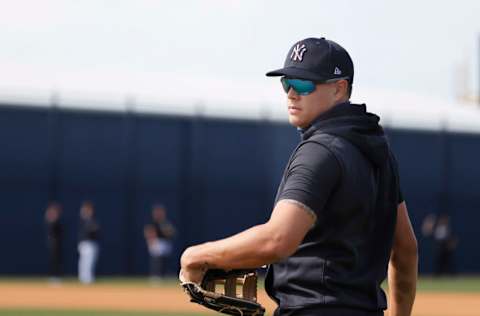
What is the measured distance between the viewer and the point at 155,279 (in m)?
31.2

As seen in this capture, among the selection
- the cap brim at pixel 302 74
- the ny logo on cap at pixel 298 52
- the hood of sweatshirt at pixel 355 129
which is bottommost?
the hood of sweatshirt at pixel 355 129

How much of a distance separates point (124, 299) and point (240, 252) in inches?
705

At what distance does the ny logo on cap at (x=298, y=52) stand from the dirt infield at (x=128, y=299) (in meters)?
12.7

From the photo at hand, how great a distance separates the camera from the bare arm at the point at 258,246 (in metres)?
3.67

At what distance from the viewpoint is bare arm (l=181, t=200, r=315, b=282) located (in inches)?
145

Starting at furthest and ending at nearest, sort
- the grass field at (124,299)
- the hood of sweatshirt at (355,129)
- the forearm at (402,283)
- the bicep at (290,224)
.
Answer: the grass field at (124,299) → the forearm at (402,283) → the hood of sweatshirt at (355,129) → the bicep at (290,224)

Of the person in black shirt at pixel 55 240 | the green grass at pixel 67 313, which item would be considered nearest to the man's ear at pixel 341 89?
the green grass at pixel 67 313

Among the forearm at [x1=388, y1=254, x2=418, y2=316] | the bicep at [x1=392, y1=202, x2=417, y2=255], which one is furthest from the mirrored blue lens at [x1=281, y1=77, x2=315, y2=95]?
the forearm at [x1=388, y1=254, x2=418, y2=316]

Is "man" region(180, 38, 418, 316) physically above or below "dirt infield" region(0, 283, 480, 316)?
above

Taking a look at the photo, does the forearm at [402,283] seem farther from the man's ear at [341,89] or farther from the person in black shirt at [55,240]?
the person in black shirt at [55,240]

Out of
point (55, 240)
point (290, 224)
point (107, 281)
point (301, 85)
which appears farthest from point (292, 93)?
point (107, 281)

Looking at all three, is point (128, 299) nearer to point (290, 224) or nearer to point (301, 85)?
point (301, 85)

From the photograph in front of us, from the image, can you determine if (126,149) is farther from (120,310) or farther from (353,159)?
(353,159)

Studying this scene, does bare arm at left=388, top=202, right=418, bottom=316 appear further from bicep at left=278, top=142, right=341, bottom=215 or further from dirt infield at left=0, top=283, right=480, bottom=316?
dirt infield at left=0, top=283, right=480, bottom=316
